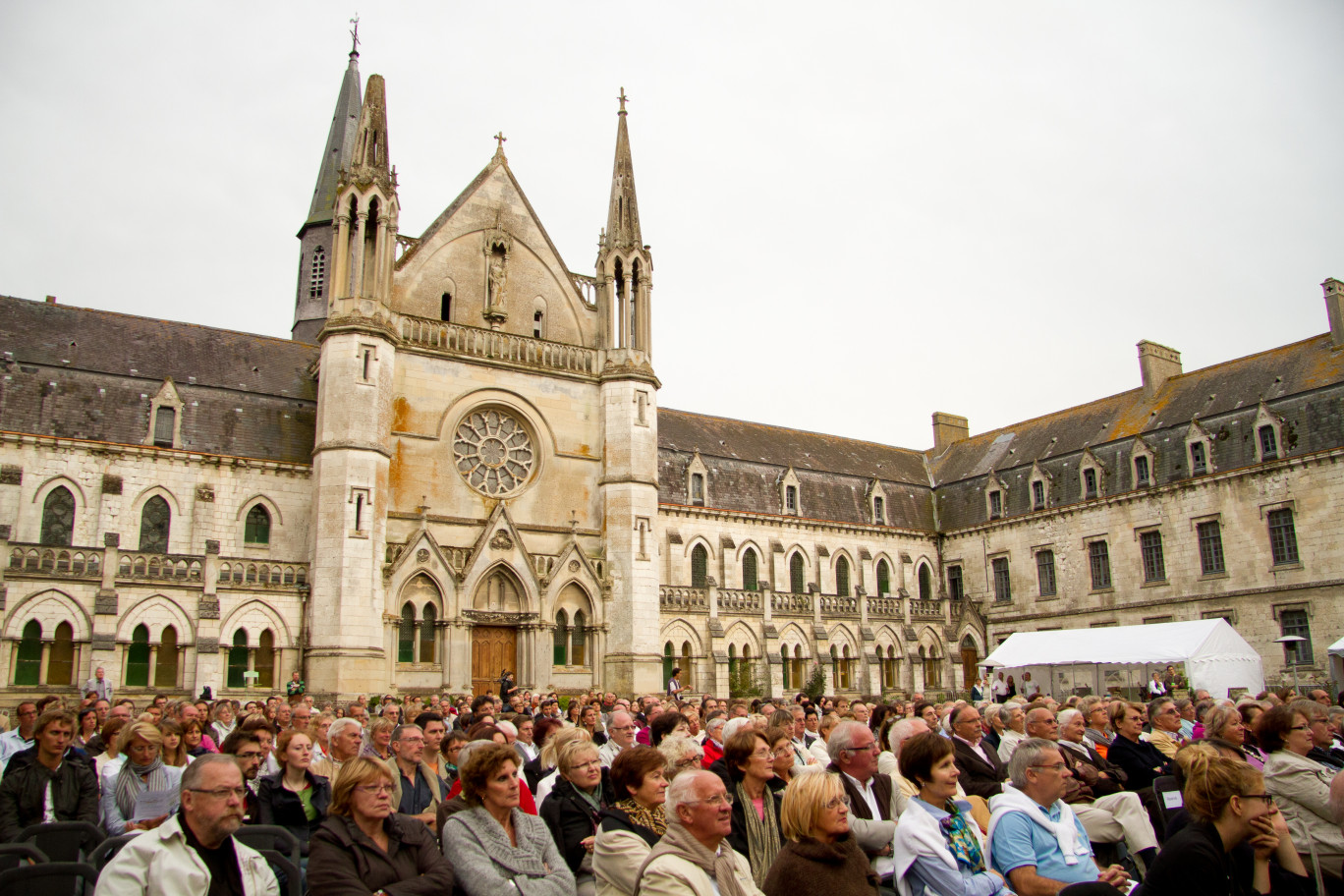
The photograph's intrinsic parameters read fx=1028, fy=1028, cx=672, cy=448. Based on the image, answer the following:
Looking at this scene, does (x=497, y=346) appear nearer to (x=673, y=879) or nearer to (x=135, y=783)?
(x=135, y=783)

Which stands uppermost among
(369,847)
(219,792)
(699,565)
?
(699,565)

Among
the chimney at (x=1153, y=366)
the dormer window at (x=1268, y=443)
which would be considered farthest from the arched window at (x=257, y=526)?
the chimney at (x=1153, y=366)

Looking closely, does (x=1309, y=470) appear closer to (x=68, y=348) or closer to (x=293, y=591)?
(x=293, y=591)

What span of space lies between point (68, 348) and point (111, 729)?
79.6ft

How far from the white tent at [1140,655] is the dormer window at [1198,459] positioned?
28.7ft

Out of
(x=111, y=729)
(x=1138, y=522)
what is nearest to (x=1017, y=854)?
(x=111, y=729)

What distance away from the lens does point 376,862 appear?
596 cm

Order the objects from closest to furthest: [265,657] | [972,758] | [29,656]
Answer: [972,758]
[29,656]
[265,657]

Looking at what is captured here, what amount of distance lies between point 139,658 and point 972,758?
2445cm

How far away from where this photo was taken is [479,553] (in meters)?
29.8

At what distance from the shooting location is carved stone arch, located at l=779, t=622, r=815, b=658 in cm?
3991

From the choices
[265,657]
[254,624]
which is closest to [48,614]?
[254,624]

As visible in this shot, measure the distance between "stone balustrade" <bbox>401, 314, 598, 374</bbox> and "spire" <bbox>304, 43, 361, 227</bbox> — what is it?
1892 cm

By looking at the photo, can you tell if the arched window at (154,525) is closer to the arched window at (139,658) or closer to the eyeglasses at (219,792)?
the arched window at (139,658)
